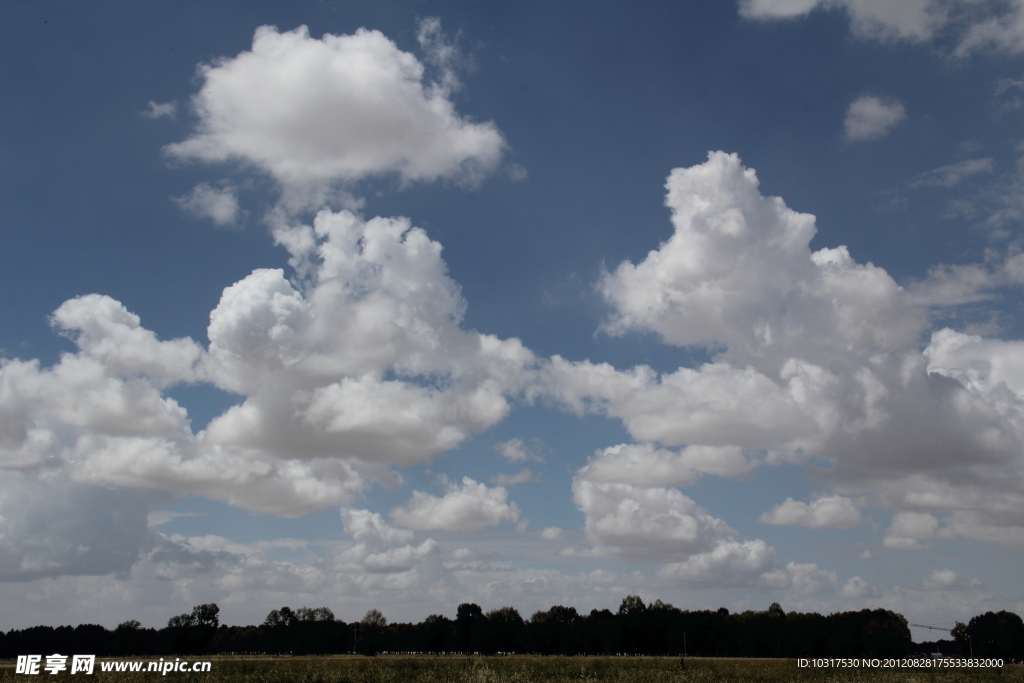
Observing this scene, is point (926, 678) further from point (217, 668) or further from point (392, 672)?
point (217, 668)

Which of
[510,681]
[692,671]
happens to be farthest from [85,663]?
[692,671]

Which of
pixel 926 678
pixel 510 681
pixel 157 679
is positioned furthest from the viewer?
pixel 926 678

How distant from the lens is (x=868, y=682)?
11800 cm

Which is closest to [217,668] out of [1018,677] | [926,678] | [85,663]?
[85,663]

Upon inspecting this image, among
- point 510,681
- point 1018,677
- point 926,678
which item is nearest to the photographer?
point 510,681

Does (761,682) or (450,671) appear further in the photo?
(450,671)

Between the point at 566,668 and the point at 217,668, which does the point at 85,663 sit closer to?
the point at 217,668

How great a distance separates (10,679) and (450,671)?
72.0 metres

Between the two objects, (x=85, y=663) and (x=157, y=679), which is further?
(x=85, y=663)

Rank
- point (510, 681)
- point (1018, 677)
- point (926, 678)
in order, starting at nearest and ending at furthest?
point (510, 681), point (926, 678), point (1018, 677)

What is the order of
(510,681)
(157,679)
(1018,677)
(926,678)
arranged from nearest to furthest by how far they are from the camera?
(510,681) < (157,679) < (926,678) < (1018,677)

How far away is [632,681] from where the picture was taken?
113 m

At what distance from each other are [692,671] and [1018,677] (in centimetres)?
6092

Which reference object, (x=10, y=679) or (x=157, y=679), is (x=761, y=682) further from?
(x=10, y=679)
